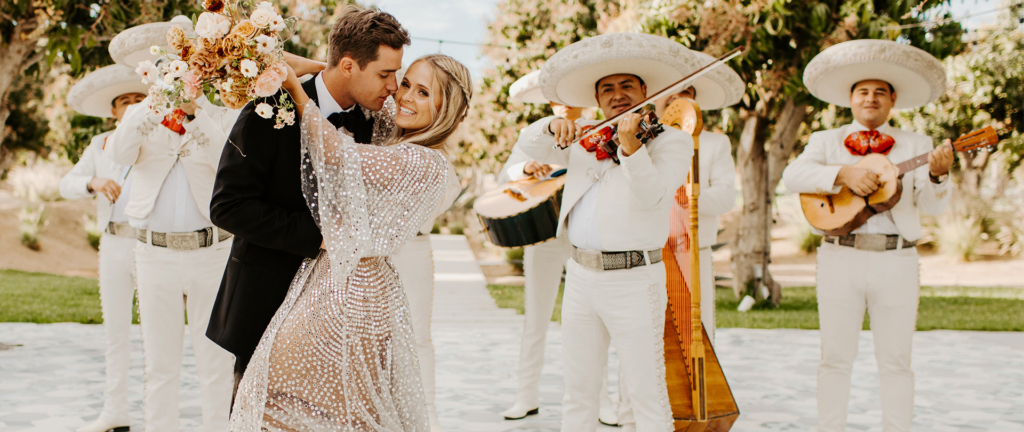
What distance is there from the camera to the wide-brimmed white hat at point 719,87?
4570 mm

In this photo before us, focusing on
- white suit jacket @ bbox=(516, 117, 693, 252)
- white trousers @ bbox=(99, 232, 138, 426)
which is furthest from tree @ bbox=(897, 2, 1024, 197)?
white trousers @ bbox=(99, 232, 138, 426)

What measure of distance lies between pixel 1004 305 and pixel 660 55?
10.2 meters

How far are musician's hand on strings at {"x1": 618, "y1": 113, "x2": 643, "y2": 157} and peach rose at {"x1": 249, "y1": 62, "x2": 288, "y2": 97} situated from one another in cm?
172

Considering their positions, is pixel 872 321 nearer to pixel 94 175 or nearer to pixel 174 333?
pixel 174 333

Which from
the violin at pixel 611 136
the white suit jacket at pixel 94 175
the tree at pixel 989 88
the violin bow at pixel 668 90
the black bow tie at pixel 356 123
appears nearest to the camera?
the black bow tie at pixel 356 123

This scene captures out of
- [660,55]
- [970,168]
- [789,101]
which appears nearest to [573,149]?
[660,55]

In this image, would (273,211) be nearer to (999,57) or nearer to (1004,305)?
(1004,305)

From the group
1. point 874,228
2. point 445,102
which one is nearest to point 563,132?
point 445,102

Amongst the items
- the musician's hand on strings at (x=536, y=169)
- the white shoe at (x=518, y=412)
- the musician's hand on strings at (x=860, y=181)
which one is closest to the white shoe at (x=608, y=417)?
the white shoe at (x=518, y=412)

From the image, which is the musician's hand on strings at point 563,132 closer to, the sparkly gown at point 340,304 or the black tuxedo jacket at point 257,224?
the sparkly gown at point 340,304

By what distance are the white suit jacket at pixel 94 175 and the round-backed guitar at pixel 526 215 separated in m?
2.39

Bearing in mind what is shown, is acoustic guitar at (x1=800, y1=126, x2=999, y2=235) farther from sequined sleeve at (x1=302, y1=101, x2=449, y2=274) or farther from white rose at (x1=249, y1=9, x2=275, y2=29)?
white rose at (x1=249, y1=9, x2=275, y2=29)

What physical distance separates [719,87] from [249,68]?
3.57 meters

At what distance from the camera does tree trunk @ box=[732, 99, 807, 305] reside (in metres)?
10.5
